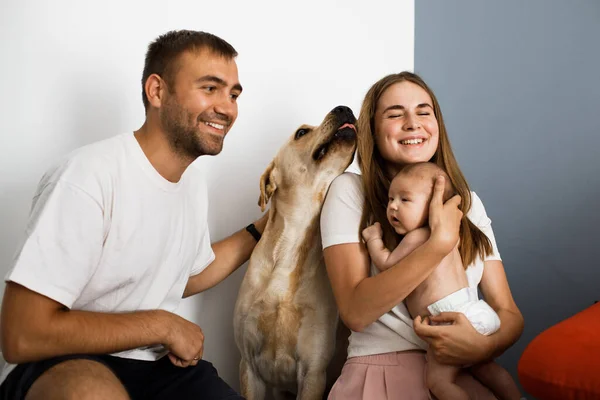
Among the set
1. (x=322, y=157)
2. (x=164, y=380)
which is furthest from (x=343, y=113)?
(x=164, y=380)

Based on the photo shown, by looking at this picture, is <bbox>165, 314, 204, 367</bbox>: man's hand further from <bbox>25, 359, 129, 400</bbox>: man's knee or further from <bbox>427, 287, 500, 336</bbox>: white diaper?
<bbox>427, 287, 500, 336</bbox>: white diaper

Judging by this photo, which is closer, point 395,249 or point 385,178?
point 395,249

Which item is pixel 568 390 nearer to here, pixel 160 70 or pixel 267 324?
pixel 267 324

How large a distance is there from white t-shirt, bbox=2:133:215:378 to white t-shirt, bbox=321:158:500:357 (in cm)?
45

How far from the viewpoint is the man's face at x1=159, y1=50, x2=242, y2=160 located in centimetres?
166

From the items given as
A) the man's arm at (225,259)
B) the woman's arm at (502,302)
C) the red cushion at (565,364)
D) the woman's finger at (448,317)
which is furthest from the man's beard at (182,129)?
the red cushion at (565,364)

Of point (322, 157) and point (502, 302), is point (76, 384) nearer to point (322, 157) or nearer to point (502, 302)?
point (322, 157)

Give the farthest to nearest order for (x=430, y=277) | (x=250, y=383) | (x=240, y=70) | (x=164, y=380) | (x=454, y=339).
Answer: (x=240, y=70), (x=250, y=383), (x=164, y=380), (x=430, y=277), (x=454, y=339)

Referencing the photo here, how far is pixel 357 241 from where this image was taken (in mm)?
1645

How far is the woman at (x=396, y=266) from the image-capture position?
1469 mm

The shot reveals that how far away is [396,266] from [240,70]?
1.30 m

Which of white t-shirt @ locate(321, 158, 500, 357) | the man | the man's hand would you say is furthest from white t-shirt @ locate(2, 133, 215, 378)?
white t-shirt @ locate(321, 158, 500, 357)

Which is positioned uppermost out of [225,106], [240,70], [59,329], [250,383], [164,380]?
[240,70]

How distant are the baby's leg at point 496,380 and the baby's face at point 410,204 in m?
0.41
